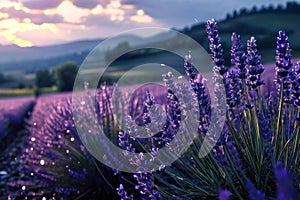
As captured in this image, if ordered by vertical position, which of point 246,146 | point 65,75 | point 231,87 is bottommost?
point 65,75

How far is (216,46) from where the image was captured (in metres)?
2.04

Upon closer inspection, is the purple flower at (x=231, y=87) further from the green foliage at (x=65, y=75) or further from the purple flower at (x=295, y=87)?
the green foliage at (x=65, y=75)

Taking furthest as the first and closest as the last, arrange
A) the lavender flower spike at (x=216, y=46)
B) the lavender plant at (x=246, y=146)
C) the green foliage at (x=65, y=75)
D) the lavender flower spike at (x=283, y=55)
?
the green foliage at (x=65, y=75), the lavender flower spike at (x=216, y=46), the lavender plant at (x=246, y=146), the lavender flower spike at (x=283, y=55)

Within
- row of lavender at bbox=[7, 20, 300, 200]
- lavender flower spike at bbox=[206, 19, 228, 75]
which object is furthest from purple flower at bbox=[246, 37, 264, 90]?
lavender flower spike at bbox=[206, 19, 228, 75]

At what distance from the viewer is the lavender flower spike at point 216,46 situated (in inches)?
79.4

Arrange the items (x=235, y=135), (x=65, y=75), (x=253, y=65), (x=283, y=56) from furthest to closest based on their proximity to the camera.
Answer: (x=65, y=75) → (x=235, y=135) → (x=253, y=65) → (x=283, y=56)

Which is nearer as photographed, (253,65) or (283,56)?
(283,56)

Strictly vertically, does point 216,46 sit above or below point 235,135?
above

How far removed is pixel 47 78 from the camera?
39500 mm

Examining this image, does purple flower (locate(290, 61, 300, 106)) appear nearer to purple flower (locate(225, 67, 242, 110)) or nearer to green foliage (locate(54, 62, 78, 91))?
purple flower (locate(225, 67, 242, 110))

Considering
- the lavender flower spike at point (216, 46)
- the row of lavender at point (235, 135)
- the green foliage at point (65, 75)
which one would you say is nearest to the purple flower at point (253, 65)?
the row of lavender at point (235, 135)

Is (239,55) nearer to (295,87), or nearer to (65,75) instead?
(295,87)

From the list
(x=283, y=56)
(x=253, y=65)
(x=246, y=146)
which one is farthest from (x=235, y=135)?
(x=283, y=56)

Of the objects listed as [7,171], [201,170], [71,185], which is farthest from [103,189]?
[7,171]
